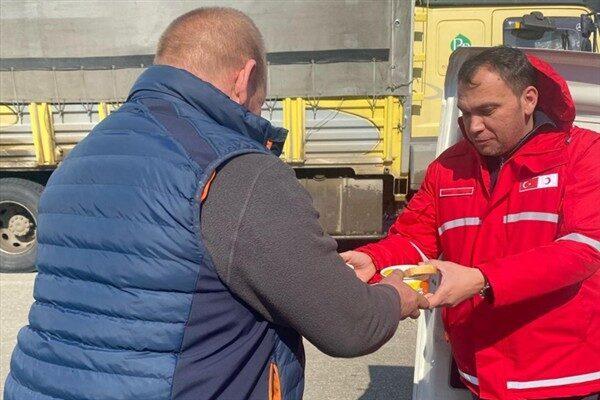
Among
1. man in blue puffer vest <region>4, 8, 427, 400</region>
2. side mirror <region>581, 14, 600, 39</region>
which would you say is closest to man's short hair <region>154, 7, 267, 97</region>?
man in blue puffer vest <region>4, 8, 427, 400</region>

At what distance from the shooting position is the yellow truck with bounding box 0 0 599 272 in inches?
242

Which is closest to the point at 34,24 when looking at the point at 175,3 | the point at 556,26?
the point at 175,3

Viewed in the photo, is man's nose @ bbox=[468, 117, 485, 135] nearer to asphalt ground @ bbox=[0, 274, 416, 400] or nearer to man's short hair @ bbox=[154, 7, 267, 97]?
man's short hair @ bbox=[154, 7, 267, 97]

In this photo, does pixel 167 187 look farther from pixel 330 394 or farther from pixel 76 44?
pixel 76 44

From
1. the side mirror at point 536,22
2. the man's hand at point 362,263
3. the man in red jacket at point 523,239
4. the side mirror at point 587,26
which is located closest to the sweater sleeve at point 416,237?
the man's hand at point 362,263

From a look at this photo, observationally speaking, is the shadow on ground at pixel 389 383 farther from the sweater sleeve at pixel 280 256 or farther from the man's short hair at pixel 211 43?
the man's short hair at pixel 211 43

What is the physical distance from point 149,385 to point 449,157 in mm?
1497

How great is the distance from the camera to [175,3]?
20.5 ft

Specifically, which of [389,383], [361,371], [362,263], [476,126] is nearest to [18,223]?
[361,371]

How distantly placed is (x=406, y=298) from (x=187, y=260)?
0.68 metres

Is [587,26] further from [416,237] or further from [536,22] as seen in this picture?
[416,237]

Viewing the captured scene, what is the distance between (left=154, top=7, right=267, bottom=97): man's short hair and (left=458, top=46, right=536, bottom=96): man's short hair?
92 cm

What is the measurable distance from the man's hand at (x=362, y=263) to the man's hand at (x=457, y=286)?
1.30 feet

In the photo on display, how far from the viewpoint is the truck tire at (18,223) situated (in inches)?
272
